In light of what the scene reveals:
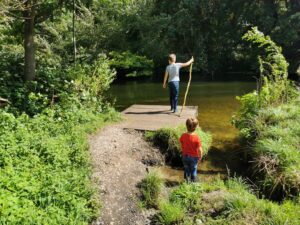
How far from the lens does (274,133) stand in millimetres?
7379

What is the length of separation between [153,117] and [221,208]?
4.70 meters

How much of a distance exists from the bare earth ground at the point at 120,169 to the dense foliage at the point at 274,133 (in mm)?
2134

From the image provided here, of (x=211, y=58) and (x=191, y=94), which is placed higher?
(x=211, y=58)

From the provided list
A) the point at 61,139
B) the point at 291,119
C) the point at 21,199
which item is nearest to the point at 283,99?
the point at 291,119

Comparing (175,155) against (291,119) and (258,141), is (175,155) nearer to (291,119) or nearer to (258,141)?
(258,141)

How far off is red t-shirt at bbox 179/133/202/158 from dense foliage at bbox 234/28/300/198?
123cm

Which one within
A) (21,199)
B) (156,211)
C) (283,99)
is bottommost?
(156,211)

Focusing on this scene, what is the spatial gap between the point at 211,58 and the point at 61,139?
75.6 feet

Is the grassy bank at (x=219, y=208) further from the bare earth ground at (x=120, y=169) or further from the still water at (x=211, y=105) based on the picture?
the still water at (x=211, y=105)

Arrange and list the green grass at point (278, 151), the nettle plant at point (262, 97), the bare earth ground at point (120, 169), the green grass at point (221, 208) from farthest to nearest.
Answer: the nettle plant at point (262, 97), the green grass at point (278, 151), the bare earth ground at point (120, 169), the green grass at point (221, 208)

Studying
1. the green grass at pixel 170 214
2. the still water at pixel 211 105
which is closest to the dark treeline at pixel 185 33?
the still water at pixel 211 105

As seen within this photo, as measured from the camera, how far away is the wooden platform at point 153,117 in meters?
8.79

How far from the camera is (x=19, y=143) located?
5.95 metres

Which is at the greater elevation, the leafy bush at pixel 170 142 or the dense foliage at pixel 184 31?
the dense foliage at pixel 184 31
